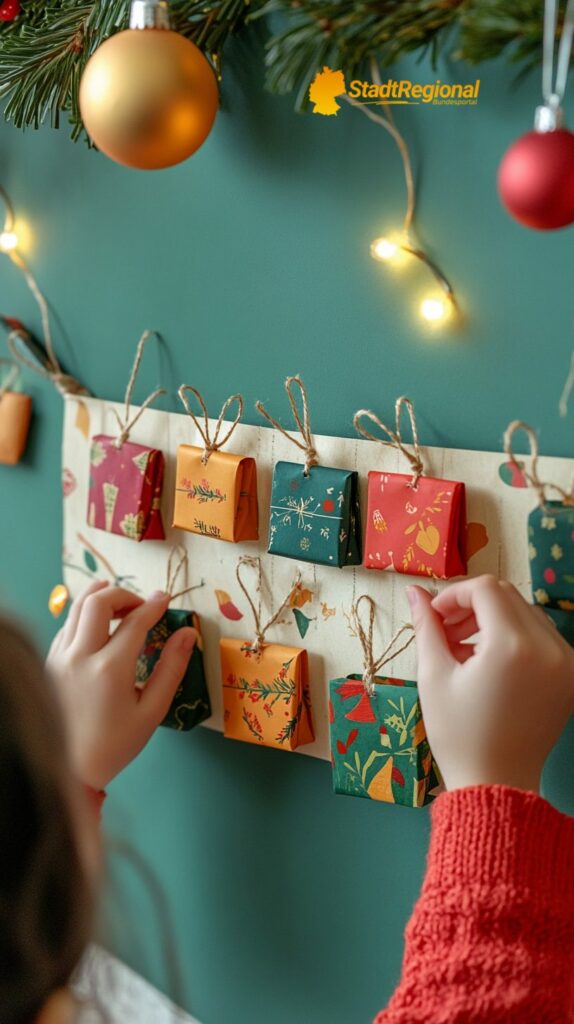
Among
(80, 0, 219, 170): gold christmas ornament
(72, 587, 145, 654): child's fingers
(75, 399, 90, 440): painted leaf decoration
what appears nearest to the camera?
(80, 0, 219, 170): gold christmas ornament

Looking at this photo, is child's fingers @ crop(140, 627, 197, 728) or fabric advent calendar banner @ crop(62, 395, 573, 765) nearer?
fabric advent calendar banner @ crop(62, 395, 573, 765)

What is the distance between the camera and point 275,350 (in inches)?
29.5

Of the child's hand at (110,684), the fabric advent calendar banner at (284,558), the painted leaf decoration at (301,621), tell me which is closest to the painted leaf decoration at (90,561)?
the fabric advent calendar banner at (284,558)

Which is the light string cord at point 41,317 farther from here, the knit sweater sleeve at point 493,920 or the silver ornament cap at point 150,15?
the knit sweater sleeve at point 493,920

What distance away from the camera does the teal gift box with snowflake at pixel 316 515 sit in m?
0.69

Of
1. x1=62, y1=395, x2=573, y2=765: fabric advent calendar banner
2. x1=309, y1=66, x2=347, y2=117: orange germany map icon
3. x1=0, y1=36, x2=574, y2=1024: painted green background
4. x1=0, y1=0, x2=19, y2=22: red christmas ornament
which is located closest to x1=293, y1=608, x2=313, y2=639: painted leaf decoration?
x1=62, y1=395, x2=573, y2=765: fabric advent calendar banner

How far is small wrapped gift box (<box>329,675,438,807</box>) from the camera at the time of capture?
0.67 metres

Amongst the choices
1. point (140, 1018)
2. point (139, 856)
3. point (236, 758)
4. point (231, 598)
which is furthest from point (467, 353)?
point (140, 1018)

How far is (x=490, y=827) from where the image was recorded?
57 centimetres

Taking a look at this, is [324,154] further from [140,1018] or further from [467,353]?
[140,1018]

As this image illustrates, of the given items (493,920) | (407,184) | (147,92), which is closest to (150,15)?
(147,92)

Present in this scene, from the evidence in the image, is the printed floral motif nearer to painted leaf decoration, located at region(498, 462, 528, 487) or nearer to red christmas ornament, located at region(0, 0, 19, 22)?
painted leaf decoration, located at region(498, 462, 528, 487)

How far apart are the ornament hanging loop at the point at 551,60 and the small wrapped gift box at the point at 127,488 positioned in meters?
0.39

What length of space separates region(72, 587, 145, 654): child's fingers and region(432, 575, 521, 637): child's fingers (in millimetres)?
277
